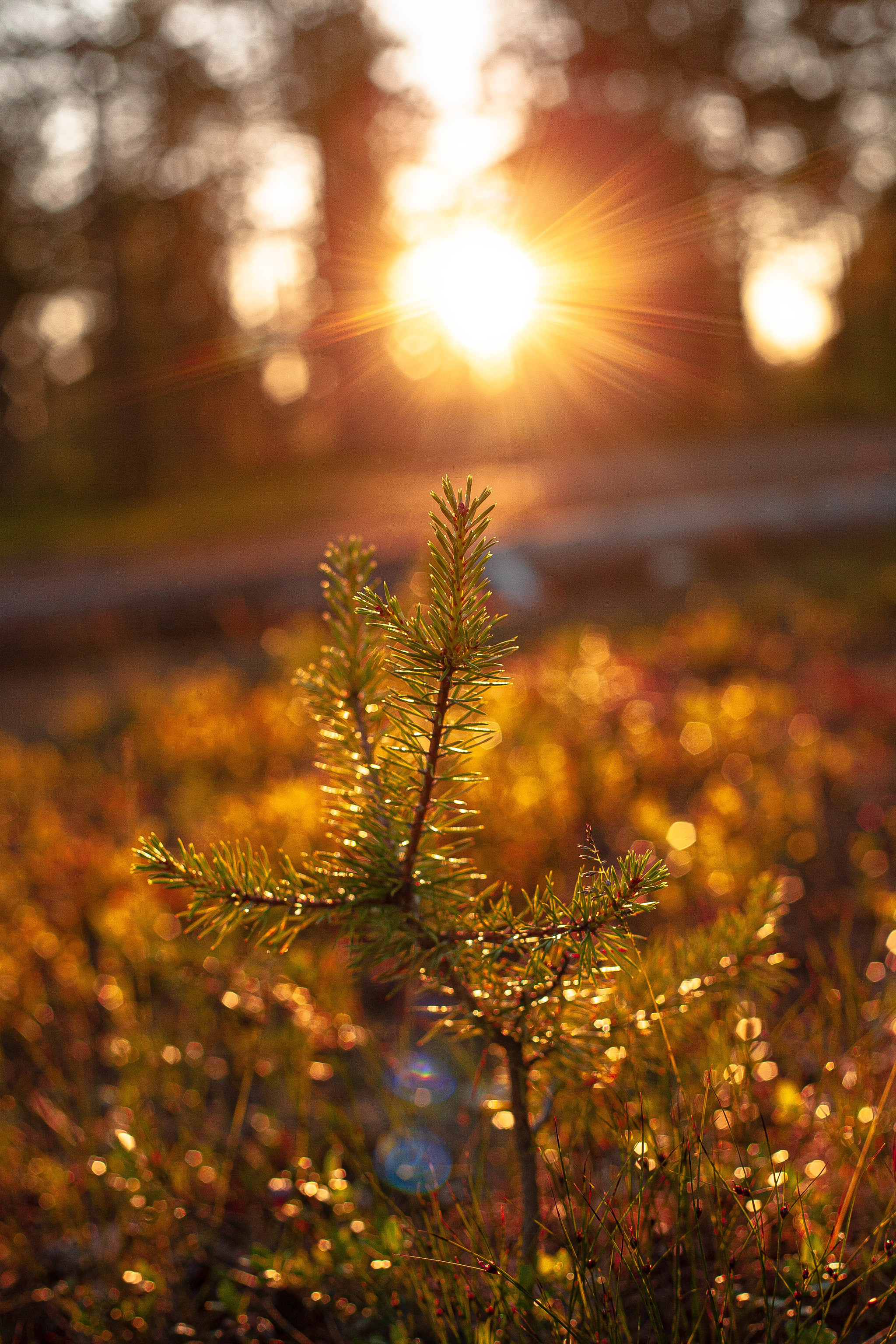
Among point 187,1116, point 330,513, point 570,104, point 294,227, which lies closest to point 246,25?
point 294,227

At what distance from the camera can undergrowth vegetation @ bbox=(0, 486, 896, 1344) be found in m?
1.20

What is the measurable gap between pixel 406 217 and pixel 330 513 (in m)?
9.20

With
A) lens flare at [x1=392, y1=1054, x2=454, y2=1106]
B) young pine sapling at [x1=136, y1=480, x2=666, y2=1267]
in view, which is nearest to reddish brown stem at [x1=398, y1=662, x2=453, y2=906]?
young pine sapling at [x1=136, y1=480, x2=666, y2=1267]

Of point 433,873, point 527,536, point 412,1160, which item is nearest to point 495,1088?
point 412,1160

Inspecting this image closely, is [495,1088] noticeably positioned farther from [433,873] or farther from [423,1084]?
[433,873]

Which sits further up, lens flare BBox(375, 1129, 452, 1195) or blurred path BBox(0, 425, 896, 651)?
blurred path BBox(0, 425, 896, 651)

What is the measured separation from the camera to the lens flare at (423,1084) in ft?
6.22

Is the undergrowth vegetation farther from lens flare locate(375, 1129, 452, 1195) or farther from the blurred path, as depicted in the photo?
the blurred path

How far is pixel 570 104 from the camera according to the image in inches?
676

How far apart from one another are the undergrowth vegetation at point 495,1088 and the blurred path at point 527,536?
3.32m

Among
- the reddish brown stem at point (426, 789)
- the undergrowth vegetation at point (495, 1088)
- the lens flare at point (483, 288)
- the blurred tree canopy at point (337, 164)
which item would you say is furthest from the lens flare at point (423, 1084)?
the blurred tree canopy at point (337, 164)

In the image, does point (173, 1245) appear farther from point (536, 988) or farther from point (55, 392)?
point (55, 392)

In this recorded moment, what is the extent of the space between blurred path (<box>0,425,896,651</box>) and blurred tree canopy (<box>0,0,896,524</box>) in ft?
21.3

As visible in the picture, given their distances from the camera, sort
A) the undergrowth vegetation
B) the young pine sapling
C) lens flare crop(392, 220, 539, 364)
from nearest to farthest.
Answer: the young pine sapling → the undergrowth vegetation → lens flare crop(392, 220, 539, 364)
